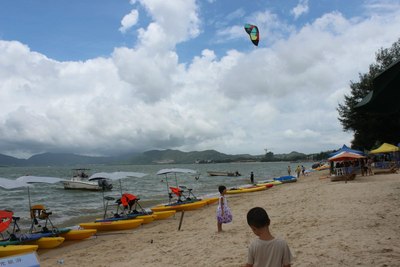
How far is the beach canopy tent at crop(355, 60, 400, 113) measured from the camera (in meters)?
3.08

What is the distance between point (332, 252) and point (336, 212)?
4.22 metres

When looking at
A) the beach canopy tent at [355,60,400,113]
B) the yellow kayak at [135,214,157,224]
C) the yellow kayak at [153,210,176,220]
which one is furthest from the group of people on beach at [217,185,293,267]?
the yellow kayak at [153,210,176,220]

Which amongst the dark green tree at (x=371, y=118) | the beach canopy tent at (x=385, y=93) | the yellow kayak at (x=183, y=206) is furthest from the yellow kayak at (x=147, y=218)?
the dark green tree at (x=371, y=118)

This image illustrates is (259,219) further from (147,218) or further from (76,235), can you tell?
(147,218)

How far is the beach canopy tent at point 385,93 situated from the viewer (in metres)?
3.08

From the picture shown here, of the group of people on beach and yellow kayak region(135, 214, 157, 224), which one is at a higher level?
the group of people on beach

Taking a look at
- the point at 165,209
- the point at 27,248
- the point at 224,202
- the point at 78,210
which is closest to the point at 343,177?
the point at 165,209

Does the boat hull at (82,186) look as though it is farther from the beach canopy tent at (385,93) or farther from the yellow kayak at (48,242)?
the beach canopy tent at (385,93)

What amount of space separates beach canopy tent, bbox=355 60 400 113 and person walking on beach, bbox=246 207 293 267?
1.55 metres

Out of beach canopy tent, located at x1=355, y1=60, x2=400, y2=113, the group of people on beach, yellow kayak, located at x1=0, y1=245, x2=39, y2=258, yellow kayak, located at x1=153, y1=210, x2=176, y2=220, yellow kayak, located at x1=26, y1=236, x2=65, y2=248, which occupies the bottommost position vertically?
yellow kayak, located at x1=153, y1=210, x2=176, y2=220

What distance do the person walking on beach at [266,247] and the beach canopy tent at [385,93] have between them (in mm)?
1548

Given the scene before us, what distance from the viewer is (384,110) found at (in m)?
3.56

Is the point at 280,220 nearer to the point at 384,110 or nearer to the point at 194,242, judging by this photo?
the point at 194,242

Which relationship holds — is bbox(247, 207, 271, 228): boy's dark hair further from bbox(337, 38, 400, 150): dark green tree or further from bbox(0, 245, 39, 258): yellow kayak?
bbox(337, 38, 400, 150): dark green tree
